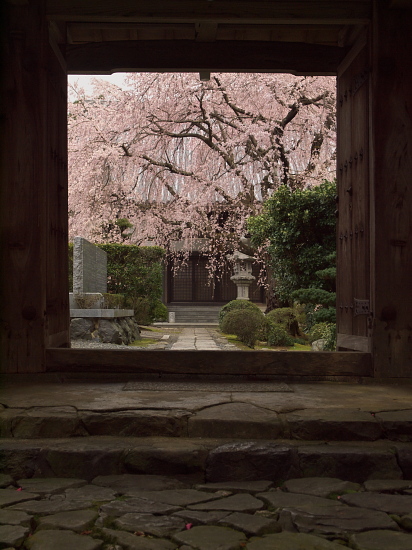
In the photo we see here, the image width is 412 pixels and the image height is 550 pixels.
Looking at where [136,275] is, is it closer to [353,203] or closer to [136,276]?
[136,276]

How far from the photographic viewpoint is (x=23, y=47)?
470 centimetres

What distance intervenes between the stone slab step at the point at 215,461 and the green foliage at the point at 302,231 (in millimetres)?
7472

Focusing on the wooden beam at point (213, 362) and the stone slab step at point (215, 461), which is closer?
the stone slab step at point (215, 461)

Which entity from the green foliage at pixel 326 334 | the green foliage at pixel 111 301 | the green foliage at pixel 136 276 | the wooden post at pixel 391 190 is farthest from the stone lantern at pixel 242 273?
the wooden post at pixel 391 190

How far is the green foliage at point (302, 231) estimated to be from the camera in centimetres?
1093

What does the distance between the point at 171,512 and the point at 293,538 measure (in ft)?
1.75

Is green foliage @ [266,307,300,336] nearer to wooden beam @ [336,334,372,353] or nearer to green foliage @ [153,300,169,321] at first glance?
green foliage @ [153,300,169,321]

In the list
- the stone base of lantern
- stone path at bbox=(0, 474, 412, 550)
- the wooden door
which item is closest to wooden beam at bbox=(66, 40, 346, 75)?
the wooden door

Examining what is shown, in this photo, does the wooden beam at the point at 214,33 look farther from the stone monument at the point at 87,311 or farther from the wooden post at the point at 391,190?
the stone monument at the point at 87,311

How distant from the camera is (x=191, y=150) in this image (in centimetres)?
1866

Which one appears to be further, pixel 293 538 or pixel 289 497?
pixel 289 497

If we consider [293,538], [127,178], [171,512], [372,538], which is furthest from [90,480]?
[127,178]

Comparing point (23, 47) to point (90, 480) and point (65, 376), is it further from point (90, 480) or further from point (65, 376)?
point (90, 480)

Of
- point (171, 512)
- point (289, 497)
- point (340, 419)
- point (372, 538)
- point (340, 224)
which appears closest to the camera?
point (372, 538)
